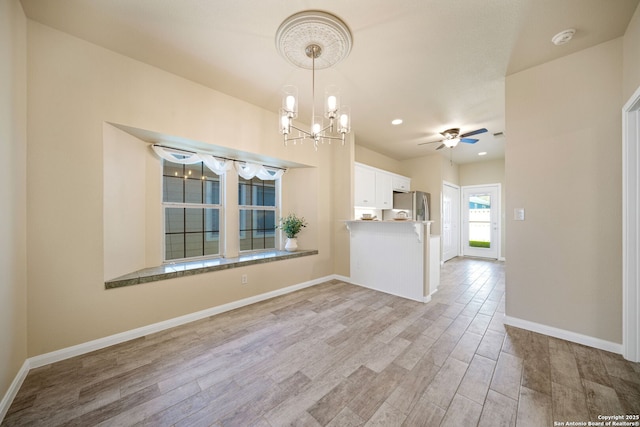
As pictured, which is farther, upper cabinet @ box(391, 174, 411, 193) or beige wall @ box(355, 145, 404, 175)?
upper cabinet @ box(391, 174, 411, 193)

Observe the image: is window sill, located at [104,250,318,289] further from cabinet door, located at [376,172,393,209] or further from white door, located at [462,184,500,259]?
white door, located at [462,184,500,259]

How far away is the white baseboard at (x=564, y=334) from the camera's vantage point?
81.1 inches

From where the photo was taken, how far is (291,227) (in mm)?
4035

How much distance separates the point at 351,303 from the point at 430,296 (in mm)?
1226

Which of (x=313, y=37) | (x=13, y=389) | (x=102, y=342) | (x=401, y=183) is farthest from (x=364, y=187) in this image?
(x=13, y=389)

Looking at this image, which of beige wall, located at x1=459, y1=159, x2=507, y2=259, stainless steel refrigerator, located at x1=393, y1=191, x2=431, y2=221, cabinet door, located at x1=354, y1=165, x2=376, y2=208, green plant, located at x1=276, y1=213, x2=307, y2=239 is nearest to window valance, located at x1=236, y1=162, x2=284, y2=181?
green plant, located at x1=276, y1=213, x2=307, y2=239

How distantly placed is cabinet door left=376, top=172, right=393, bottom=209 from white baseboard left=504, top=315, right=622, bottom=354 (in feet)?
10.2

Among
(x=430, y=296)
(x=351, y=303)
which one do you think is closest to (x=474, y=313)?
(x=430, y=296)

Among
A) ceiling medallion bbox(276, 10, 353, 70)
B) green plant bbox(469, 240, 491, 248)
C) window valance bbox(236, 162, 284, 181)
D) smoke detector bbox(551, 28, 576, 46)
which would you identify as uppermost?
smoke detector bbox(551, 28, 576, 46)

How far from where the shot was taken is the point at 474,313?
2896 mm

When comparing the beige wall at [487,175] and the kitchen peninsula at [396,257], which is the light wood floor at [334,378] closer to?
the kitchen peninsula at [396,257]

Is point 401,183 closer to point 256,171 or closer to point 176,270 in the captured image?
point 256,171

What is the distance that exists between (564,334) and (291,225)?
141 inches

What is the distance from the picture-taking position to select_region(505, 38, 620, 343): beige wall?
6.83ft
